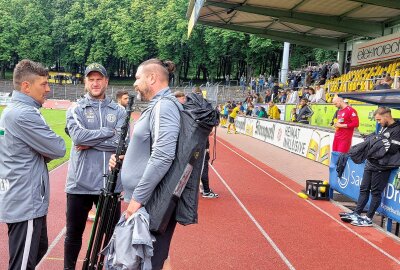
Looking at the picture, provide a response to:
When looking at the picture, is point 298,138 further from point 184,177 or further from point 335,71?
point 184,177

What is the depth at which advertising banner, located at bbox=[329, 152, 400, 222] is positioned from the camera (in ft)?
20.0

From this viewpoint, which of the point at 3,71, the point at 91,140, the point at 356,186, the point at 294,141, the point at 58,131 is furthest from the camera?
the point at 3,71

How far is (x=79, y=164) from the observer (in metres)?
3.75

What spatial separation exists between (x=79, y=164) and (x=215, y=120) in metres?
1.66

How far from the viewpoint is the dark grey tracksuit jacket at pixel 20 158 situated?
114 inches

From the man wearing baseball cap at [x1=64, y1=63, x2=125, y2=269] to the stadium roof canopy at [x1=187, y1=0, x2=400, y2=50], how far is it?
526 inches

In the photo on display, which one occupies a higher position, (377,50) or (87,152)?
(377,50)

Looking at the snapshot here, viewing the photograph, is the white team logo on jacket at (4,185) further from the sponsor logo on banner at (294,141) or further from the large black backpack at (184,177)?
the sponsor logo on banner at (294,141)

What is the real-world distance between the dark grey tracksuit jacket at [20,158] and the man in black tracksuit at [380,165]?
509 centimetres

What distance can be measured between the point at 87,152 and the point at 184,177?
1.49 metres

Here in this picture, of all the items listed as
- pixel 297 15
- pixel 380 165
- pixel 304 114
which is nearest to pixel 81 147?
pixel 380 165

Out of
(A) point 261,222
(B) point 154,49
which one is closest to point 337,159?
(A) point 261,222

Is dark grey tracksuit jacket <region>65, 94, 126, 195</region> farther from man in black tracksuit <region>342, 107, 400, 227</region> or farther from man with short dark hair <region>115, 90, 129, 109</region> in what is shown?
man in black tracksuit <region>342, 107, 400, 227</region>

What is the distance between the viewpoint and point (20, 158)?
2924mm
